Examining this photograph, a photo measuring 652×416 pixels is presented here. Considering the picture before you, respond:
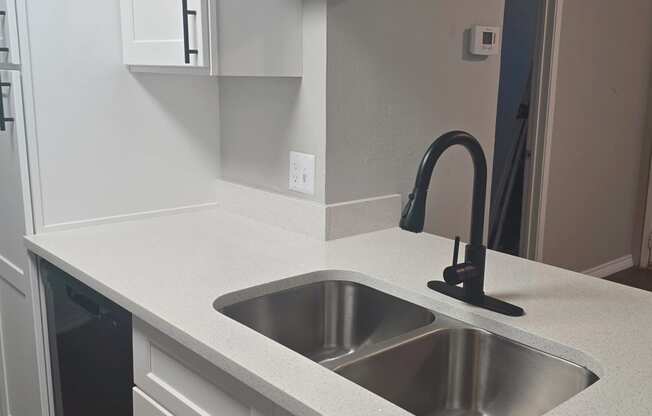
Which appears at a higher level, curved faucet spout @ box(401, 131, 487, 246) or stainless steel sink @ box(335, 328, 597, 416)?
curved faucet spout @ box(401, 131, 487, 246)

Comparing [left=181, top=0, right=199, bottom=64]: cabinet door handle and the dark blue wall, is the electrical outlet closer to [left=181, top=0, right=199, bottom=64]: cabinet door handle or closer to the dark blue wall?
[left=181, top=0, right=199, bottom=64]: cabinet door handle

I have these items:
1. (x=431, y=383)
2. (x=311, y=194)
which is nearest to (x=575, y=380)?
(x=431, y=383)

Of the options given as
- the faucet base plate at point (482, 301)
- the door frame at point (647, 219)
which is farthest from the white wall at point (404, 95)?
the door frame at point (647, 219)

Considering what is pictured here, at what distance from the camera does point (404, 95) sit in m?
1.91

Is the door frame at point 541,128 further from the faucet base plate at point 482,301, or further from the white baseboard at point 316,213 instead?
the faucet base plate at point 482,301

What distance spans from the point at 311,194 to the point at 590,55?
2319 mm

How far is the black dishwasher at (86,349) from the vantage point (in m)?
1.42

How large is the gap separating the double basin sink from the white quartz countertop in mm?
36

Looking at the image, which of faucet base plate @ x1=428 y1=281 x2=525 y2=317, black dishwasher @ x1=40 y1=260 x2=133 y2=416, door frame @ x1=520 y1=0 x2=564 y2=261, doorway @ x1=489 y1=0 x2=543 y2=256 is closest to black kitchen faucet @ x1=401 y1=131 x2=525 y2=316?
faucet base plate @ x1=428 y1=281 x2=525 y2=317

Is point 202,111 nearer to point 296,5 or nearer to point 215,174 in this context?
point 215,174

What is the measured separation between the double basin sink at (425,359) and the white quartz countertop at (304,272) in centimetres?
4

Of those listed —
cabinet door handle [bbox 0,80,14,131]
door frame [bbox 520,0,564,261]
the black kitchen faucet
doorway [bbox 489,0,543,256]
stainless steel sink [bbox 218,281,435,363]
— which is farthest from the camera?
doorway [bbox 489,0,543,256]

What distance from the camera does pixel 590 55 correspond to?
3.39 meters

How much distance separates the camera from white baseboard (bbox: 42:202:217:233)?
5.83 ft
